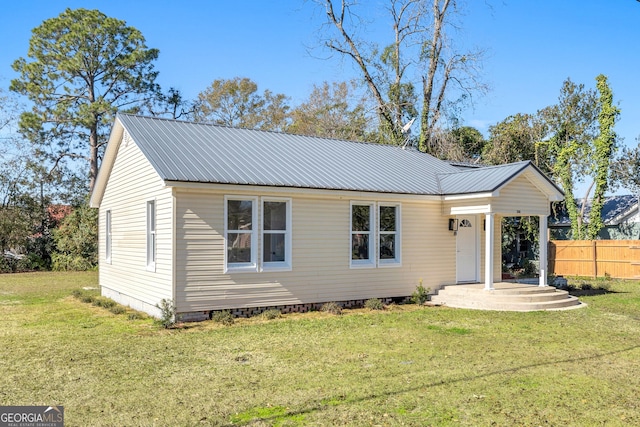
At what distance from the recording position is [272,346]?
9516 mm

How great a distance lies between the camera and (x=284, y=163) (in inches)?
557

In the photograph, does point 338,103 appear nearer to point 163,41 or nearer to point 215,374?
point 163,41

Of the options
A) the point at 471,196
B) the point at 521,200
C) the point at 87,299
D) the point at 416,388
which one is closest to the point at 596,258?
the point at 521,200

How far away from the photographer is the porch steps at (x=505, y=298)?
13852 mm

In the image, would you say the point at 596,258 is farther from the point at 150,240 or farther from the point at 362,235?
the point at 150,240

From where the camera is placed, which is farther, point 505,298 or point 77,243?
point 77,243

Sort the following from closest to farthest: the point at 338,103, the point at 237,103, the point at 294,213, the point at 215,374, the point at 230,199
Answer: the point at 215,374, the point at 230,199, the point at 294,213, the point at 338,103, the point at 237,103

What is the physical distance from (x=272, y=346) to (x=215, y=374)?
2003 millimetres

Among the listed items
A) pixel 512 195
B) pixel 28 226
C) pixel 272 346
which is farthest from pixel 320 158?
pixel 28 226

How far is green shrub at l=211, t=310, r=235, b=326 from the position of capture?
11.6 metres

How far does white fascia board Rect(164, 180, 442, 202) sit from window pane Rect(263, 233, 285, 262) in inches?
40.2

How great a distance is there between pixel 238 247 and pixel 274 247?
3.13ft

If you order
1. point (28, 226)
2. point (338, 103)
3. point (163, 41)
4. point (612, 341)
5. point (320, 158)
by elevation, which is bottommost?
point (612, 341)

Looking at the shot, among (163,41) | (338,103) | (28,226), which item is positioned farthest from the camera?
(338,103)
